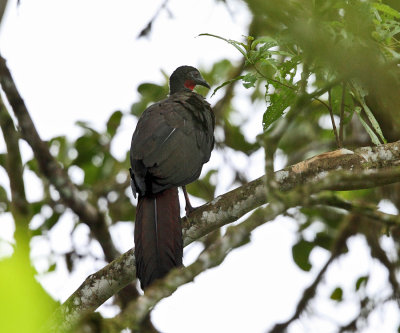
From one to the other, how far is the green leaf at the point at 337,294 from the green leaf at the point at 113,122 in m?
2.23

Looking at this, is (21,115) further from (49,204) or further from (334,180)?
(334,180)

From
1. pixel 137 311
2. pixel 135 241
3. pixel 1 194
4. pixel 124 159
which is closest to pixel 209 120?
pixel 124 159

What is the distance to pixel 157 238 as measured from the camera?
10.6 ft

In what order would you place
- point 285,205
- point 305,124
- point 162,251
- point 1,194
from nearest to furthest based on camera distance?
point 285,205
point 162,251
point 1,194
point 305,124

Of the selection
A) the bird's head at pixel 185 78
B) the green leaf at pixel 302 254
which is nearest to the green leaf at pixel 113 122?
the bird's head at pixel 185 78

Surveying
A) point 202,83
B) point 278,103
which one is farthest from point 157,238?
point 202,83

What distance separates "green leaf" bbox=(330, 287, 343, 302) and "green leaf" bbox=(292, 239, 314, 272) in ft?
1.27

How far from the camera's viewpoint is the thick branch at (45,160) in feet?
13.6

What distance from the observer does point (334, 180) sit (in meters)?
1.96

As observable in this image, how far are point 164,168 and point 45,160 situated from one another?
1030 mm

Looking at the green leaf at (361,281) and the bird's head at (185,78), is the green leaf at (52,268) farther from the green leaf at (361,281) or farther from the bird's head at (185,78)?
the green leaf at (361,281)

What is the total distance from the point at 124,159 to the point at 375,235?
2.23 meters

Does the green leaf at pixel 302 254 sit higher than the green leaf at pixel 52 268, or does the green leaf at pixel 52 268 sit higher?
the green leaf at pixel 52 268

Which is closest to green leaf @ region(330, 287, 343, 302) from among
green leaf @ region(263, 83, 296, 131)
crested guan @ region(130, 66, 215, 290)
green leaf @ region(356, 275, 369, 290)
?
green leaf @ region(356, 275, 369, 290)
